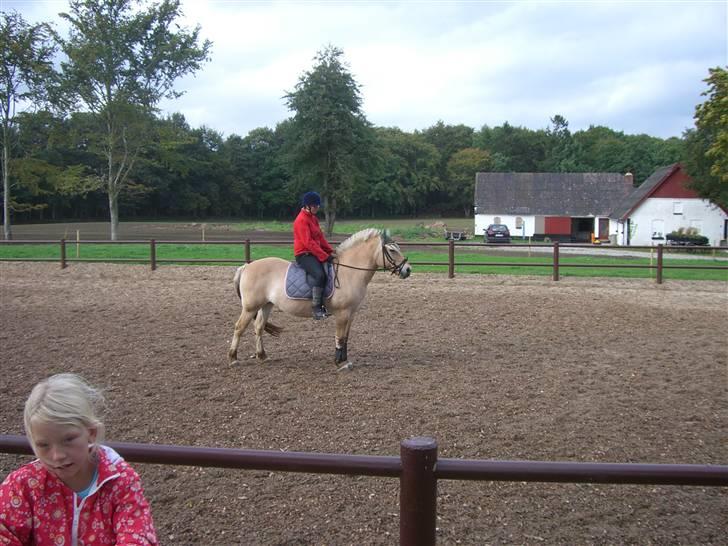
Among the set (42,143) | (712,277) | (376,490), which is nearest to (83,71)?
(42,143)

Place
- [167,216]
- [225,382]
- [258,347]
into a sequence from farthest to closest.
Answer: [167,216] → [258,347] → [225,382]

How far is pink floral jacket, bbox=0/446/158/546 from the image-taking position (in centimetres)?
206

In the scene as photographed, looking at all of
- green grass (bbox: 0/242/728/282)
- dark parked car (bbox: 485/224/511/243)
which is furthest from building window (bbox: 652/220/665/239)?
green grass (bbox: 0/242/728/282)

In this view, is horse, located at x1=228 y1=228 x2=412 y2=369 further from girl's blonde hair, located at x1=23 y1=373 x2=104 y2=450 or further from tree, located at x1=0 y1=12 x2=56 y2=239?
tree, located at x1=0 y1=12 x2=56 y2=239

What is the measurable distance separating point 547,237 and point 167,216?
162 ft

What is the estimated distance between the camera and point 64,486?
83.1 inches

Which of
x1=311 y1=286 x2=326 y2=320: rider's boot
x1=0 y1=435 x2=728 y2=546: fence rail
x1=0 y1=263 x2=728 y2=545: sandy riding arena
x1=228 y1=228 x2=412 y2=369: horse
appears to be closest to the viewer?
x1=0 y1=435 x2=728 y2=546: fence rail

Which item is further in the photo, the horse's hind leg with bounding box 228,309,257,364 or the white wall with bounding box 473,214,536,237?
the white wall with bounding box 473,214,536,237

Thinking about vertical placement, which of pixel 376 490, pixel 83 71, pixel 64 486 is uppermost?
pixel 83 71

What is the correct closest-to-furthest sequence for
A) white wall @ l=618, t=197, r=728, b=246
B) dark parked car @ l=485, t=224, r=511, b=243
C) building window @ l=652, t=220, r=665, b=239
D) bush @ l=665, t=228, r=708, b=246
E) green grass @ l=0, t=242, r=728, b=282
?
green grass @ l=0, t=242, r=728, b=282 < bush @ l=665, t=228, r=708, b=246 < dark parked car @ l=485, t=224, r=511, b=243 < white wall @ l=618, t=197, r=728, b=246 < building window @ l=652, t=220, r=665, b=239

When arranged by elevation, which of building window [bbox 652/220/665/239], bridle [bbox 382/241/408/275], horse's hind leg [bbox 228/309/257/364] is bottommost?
horse's hind leg [bbox 228/309/257/364]

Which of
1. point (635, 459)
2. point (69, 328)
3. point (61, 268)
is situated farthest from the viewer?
point (61, 268)

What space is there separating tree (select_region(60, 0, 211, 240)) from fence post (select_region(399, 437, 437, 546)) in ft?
108

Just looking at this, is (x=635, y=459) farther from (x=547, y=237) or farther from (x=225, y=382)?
(x=547, y=237)
